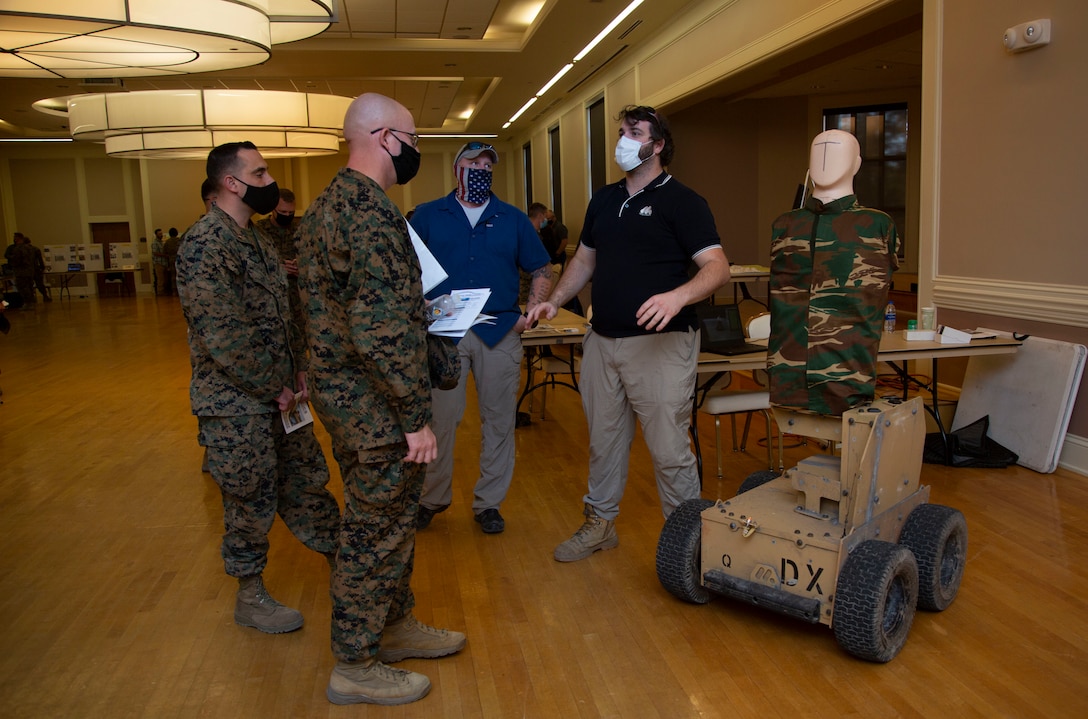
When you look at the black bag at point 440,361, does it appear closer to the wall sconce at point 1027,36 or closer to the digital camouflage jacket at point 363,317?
the digital camouflage jacket at point 363,317

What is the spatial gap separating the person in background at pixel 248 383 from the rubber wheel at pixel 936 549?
79.2 inches

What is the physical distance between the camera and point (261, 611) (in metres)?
3.02

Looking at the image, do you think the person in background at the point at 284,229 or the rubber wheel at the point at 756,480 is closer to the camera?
the rubber wheel at the point at 756,480

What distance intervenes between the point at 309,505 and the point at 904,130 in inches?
468

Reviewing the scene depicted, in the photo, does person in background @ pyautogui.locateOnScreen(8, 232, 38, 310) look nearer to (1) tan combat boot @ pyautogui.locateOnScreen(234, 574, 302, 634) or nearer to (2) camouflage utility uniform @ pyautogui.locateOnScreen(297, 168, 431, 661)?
(1) tan combat boot @ pyautogui.locateOnScreen(234, 574, 302, 634)

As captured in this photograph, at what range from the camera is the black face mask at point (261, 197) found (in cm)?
294

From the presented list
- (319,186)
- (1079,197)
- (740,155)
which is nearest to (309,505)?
(1079,197)

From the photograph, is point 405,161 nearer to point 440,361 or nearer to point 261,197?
point 440,361

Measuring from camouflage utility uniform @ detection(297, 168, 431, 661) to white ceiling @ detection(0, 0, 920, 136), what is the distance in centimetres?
715

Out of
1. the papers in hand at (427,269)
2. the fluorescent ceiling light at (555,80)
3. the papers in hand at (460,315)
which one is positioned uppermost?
the fluorescent ceiling light at (555,80)

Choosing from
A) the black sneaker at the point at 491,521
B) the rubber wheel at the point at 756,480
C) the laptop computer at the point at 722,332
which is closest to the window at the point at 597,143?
the laptop computer at the point at 722,332

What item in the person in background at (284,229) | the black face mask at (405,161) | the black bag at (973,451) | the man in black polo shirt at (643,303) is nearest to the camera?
the black face mask at (405,161)

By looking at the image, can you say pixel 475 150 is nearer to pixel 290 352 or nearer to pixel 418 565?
pixel 290 352

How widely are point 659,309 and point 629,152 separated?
71cm
